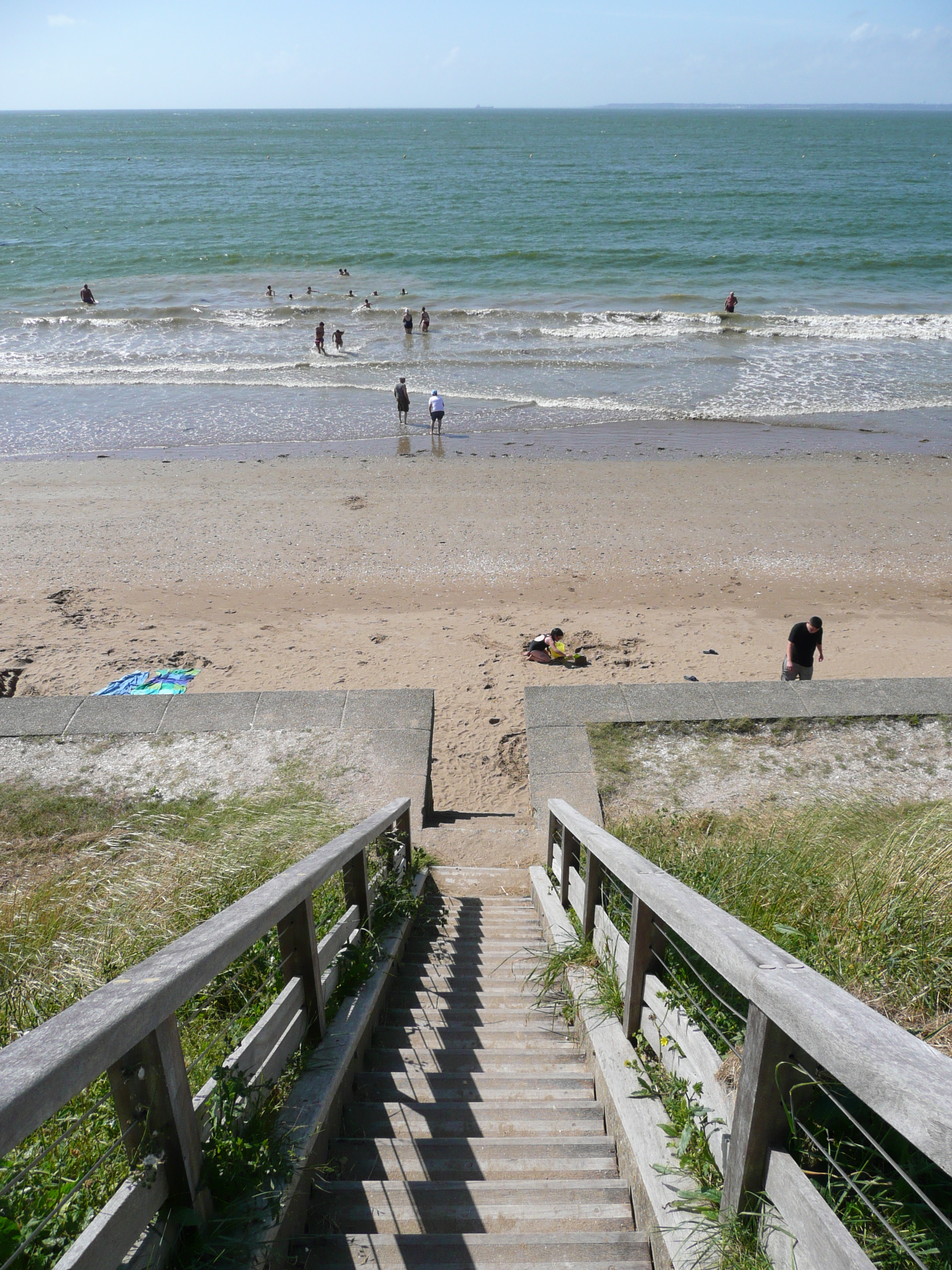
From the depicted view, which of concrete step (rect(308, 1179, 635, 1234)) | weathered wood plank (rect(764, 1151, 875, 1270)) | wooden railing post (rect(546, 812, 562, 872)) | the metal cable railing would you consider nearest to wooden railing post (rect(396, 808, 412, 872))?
wooden railing post (rect(546, 812, 562, 872))

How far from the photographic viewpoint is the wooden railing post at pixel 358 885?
4.15 meters

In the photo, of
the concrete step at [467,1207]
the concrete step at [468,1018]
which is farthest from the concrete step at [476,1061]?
the concrete step at [467,1207]

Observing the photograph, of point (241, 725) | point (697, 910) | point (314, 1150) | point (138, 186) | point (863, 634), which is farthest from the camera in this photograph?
point (138, 186)

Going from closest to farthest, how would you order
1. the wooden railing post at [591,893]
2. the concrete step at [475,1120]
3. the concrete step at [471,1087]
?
1. the concrete step at [475,1120]
2. the concrete step at [471,1087]
3. the wooden railing post at [591,893]

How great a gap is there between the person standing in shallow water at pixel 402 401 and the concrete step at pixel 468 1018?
19072 mm

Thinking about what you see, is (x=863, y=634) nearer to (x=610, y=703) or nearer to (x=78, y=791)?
(x=610, y=703)

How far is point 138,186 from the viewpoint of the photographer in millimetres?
77125

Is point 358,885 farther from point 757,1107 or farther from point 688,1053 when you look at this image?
point 757,1107

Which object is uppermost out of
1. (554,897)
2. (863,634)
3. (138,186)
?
(138,186)

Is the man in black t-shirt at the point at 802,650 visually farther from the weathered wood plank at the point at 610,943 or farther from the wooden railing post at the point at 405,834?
the weathered wood plank at the point at 610,943

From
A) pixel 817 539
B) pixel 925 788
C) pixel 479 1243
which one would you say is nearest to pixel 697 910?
pixel 479 1243

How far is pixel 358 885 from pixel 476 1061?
998 mm

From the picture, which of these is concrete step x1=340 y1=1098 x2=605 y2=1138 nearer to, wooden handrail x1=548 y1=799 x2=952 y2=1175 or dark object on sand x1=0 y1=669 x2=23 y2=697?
wooden handrail x1=548 y1=799 x2=952 y2=1175

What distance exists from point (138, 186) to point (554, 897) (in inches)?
3489
